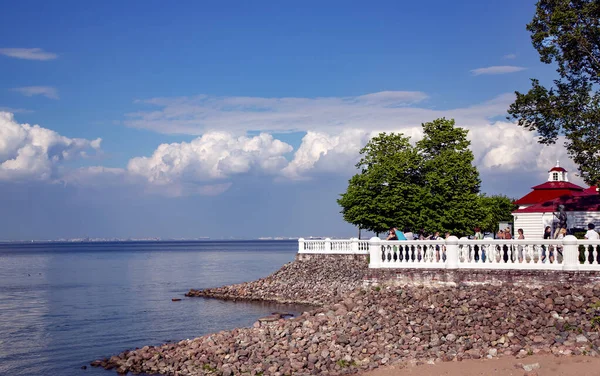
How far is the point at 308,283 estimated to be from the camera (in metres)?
43.7

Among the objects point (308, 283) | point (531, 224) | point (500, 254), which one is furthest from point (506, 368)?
point (531, 224)

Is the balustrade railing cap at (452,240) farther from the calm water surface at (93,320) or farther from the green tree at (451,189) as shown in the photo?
the green tree at (451,189)

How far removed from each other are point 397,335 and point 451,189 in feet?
93.7

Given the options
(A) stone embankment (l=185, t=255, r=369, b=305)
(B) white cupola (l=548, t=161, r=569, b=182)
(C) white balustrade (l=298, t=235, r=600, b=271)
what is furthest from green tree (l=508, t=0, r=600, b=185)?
(B) white cupola (l=548, t=161, r=569, b=182)

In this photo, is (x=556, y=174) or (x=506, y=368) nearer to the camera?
(x=506, y=368)

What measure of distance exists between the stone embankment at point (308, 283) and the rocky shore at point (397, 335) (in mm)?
16107

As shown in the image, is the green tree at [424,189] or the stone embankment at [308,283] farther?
the green tree at [424,189]

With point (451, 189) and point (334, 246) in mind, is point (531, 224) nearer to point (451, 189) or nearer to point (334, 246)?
point (451, 189)

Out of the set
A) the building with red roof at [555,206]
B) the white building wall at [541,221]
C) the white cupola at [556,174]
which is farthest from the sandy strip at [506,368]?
the white cupola at [556,174]

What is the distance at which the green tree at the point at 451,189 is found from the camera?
157 feet

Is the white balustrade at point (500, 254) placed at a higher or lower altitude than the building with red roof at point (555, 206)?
lower

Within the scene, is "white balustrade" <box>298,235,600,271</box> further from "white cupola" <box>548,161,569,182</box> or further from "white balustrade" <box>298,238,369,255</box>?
"white cupola" <box>548,161,569,182</box>

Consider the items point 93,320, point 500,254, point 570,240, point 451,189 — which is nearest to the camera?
point 570,240

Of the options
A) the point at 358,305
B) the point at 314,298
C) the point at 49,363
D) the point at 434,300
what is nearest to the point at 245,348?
the point at 358,305
